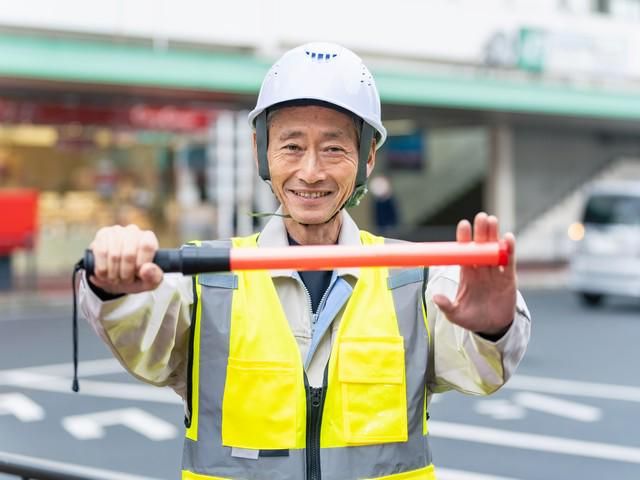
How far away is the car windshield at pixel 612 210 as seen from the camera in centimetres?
1369

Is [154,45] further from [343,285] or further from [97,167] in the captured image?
[343,285]

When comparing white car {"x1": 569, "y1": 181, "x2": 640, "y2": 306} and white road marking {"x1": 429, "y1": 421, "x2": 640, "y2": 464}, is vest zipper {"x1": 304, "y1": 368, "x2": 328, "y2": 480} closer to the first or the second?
white road marking {"x1": 429, "y1": 421, "x2": 640, "y2": 464}

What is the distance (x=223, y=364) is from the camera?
6.15 ft

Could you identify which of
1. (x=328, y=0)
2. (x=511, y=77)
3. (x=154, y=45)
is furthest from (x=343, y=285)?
(x=511, y=77)

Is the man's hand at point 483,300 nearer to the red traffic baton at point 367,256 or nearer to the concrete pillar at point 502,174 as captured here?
the red traffic baton at point 367,256

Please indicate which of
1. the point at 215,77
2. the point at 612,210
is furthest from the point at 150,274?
the point at 215,77

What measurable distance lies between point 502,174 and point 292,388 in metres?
21.7

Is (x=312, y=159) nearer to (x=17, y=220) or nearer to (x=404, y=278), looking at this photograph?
(x=404, y=278)

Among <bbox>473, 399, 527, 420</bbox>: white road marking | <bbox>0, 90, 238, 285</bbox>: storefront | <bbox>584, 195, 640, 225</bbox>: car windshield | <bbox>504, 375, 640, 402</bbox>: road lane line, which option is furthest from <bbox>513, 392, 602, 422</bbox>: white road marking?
<bbox>0, 90, 238, 285</bbox>: storefront

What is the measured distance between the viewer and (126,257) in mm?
1527

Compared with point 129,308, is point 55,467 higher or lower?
lower

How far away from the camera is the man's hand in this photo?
1.62m

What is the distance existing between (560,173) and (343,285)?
23596 millimetres

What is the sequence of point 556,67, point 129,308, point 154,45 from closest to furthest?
1. point 129,308
2. point 154,45
3. point 556,67
